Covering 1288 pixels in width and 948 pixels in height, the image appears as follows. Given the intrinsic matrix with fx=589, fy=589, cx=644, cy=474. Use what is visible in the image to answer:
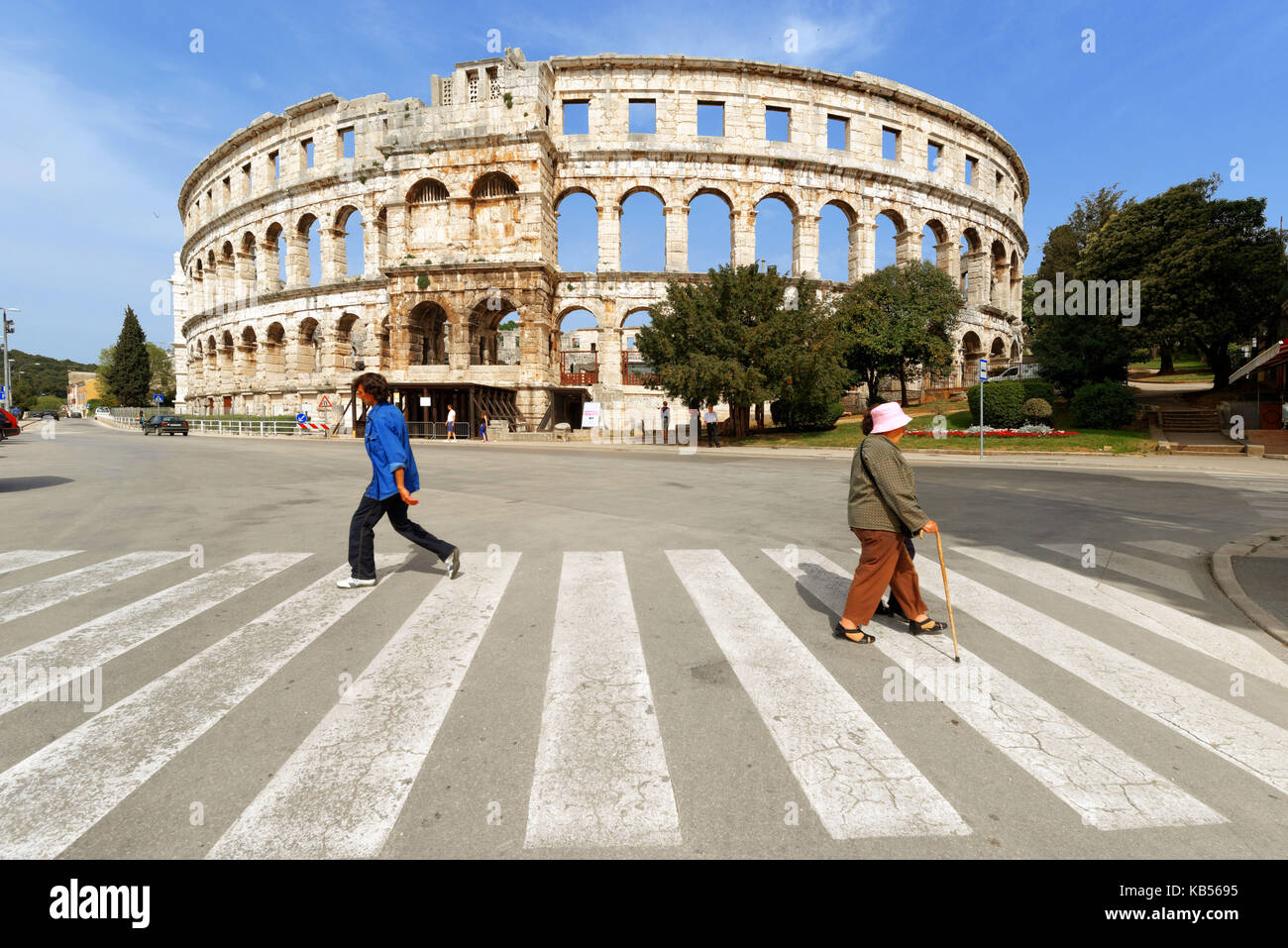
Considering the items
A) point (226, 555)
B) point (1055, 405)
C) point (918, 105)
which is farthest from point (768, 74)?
point (226, 555)

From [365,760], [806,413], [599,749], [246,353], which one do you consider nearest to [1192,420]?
[806,413]

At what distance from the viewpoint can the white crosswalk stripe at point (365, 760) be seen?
7.11 feet

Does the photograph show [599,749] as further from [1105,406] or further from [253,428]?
[253,428]

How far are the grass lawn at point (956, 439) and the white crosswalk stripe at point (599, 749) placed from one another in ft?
49.9

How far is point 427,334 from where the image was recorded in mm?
36406

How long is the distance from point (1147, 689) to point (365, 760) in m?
4.34

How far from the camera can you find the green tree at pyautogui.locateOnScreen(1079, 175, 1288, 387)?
85.3 feet

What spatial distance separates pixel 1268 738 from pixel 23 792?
18.9ft

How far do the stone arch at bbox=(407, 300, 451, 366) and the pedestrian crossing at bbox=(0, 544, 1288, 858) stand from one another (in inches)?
1205

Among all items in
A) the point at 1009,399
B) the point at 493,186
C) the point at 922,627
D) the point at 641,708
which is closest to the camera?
the point at 641,708

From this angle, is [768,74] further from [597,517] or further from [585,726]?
[585,726]

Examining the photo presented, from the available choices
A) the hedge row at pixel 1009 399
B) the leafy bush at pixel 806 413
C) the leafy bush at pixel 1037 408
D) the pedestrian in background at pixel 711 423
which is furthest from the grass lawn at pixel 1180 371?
the pedestrian in background at pixel 711 423

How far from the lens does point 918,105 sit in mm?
37688

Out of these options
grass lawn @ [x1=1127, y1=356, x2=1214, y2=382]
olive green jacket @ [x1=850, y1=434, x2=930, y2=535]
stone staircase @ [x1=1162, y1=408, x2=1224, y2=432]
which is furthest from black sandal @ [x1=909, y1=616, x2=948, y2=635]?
grass lawn @ [x1=1127, y1=356, x2=1214, y2=382]
